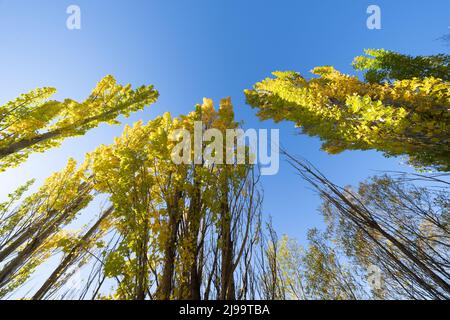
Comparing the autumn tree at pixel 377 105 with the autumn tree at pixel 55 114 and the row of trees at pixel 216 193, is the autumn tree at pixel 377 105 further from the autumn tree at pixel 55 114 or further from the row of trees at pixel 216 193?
the autumn tree at pixel 55 114

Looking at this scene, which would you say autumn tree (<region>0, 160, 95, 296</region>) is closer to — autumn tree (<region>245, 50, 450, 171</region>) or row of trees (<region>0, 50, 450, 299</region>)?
row of trees (<region>0, 50, 450, 299</region>)

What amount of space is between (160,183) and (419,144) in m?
6.13

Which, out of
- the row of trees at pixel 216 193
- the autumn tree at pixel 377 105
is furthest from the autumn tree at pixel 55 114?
the autumn tree at pixel 377 105

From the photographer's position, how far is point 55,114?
245 inches

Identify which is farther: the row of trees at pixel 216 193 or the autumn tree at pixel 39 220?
the autumn tree at pixel 39 220

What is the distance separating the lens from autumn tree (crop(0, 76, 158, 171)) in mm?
5453

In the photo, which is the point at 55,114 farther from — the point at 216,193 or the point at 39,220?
the point at 216,193

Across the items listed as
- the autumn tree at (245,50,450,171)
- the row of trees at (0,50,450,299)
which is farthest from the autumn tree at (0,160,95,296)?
the autumn tree at (245,50,450,171)

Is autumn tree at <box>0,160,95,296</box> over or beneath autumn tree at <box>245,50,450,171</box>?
beneath

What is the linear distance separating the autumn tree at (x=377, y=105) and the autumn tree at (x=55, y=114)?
5537mm

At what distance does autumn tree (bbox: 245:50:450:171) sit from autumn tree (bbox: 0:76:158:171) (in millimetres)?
5537

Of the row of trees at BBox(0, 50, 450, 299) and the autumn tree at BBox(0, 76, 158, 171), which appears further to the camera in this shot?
the autumn tree at BBox(0, 76, 158, 171)

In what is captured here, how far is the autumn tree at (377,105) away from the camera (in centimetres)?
447
